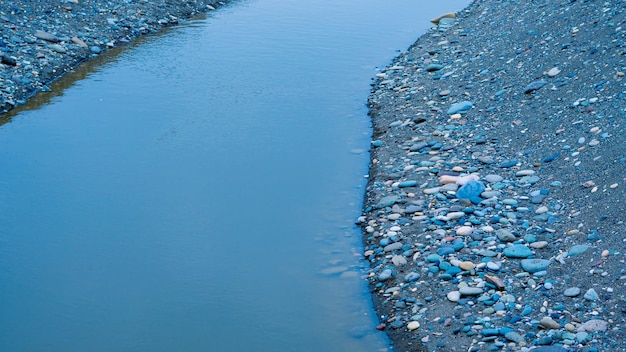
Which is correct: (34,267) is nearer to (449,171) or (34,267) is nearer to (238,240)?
(238,240)

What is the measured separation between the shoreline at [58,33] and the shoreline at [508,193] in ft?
22.5

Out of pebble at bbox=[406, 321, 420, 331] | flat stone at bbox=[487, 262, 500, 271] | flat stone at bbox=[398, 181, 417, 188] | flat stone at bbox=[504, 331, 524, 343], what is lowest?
pebble at bbox=[406, 321, 420, 331]

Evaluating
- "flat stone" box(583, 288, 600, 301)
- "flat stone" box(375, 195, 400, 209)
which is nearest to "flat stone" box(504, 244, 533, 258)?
"flat stone" box(583, 288, 600, 301)

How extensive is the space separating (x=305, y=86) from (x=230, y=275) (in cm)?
691

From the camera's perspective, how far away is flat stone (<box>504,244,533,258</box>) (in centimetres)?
768

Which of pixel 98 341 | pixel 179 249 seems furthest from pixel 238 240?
pixel 98 341

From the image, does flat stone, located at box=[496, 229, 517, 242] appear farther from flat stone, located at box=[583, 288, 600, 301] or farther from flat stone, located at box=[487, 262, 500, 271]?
flat stone, located at box=[583, 288, 600, 301]

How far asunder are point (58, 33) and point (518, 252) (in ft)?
40.5

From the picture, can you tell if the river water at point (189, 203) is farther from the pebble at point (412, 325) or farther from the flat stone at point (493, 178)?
the flat stone at point (493, 178)

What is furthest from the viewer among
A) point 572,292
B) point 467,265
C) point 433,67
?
point 433,67

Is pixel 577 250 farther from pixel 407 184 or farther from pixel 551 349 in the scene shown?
pixel 407 184

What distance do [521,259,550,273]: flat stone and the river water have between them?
1.76 meters

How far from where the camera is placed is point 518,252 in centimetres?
771

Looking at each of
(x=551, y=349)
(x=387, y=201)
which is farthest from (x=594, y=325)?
(x=387, y=201)
